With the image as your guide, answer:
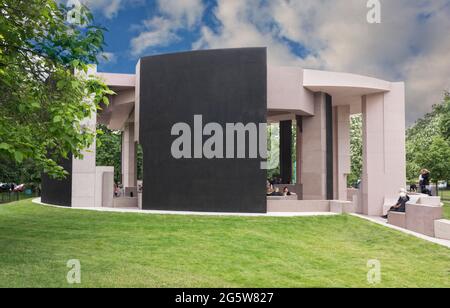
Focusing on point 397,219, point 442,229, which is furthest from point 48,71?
point 397,219

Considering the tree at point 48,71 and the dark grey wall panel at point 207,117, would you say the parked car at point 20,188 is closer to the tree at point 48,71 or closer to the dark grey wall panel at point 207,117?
the dark grey wall panel at point 207,117

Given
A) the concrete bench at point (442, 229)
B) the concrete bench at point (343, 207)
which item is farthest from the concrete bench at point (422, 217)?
the concrete bench at point (343, 207)

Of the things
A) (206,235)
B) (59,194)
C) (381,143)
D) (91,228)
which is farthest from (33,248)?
(381,143)

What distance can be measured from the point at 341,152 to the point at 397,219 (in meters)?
11.8

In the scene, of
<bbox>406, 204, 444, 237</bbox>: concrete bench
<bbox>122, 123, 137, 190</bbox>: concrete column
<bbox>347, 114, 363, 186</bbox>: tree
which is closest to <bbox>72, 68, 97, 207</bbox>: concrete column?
<bbox>122, 123, 137, 190</bbox>: concrete column

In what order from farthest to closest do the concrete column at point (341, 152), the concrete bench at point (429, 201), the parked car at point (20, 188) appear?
the parked car at point (20, 188) < the concrete column at point (341, 152) < the concrete bench at point (429, 201)

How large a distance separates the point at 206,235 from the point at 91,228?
14.1 ft

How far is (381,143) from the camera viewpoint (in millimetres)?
21547

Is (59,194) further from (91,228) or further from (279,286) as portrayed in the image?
(279,286)

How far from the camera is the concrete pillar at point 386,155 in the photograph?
21.3 meters

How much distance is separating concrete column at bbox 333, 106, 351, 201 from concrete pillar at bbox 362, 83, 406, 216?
584cm

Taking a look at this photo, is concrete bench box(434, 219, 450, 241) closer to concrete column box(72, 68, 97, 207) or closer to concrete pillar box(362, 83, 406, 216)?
concrete pillar box(362, 83, 406, 216)

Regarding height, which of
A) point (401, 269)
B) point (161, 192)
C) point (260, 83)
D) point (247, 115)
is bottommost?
point (401, 269)

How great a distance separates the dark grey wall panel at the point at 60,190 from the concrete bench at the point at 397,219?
52.3 feet
